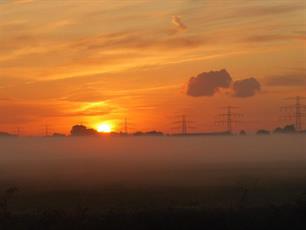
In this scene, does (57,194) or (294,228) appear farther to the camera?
(57,194)

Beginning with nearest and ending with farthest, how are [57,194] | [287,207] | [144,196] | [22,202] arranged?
[287,207]
[22,202]
[144,196]
[57,194]

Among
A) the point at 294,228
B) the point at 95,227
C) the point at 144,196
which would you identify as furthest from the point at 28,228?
the point at 144,196

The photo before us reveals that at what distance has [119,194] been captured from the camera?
206 ft

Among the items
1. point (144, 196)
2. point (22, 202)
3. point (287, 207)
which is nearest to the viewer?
point (287, 207)

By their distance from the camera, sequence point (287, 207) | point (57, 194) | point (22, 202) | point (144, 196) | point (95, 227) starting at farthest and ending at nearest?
point (57, 194) < point (144, 196) < point (22, 202) < point (287, 207) < point (95, 227)

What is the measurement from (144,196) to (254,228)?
3210cm

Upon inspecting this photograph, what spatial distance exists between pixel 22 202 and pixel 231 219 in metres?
27.4

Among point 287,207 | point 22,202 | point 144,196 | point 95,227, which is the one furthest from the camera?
point 144,196

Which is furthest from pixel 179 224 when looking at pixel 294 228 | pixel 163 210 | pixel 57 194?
pixel 57 194

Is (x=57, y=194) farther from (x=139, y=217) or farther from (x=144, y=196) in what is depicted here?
(x=139, y=217)

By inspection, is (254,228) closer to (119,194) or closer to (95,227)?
(95,227)

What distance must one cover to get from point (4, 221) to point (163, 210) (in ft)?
27.3

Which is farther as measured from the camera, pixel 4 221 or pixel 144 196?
pixel 144 196

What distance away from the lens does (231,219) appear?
29531 mm
